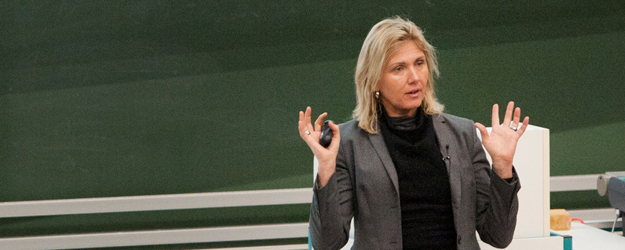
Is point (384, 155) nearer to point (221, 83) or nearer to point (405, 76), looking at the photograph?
point (405, 76)

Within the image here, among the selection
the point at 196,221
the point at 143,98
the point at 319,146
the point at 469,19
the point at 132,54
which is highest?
the point at 469,19

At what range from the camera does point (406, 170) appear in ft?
5.86

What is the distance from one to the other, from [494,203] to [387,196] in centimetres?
30

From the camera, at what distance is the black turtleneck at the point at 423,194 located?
1756 mm

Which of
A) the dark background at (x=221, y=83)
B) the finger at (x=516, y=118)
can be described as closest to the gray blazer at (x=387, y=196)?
the finger at (x=516, y=118)

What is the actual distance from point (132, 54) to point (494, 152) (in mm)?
2205

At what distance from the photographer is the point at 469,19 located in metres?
3.46

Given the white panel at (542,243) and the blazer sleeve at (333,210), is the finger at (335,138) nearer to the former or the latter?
the blazer sleeve at (333,210)

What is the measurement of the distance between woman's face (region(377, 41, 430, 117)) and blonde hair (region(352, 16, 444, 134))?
0.02 metres

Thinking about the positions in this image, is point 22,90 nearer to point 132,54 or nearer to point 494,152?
point 132,54

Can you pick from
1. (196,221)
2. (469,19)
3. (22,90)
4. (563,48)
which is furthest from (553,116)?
(22,90)

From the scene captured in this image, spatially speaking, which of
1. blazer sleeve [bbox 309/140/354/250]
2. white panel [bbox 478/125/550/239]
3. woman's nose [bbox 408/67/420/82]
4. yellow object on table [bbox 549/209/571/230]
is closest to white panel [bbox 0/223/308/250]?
yellow object on table [bbox 549/209/571/230]

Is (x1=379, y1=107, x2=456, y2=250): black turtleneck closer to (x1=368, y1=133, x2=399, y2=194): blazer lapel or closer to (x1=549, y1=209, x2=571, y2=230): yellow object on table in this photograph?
(x1=368, y1=133, x2=399, y2=194): blazer lapel

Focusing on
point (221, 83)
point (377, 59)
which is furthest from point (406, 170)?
point (221, 83)
